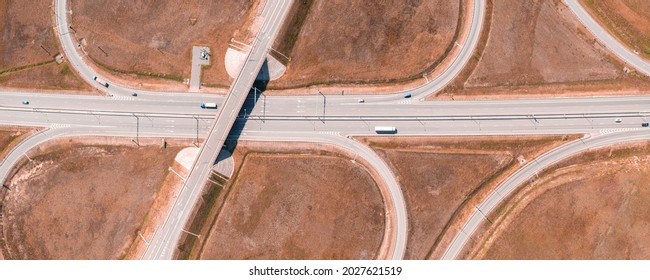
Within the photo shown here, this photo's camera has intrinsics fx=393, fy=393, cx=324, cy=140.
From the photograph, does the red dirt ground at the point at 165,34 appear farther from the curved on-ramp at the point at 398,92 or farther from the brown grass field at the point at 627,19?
the brown grass field at the point at 627,19

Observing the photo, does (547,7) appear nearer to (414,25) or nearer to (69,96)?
(414,25)

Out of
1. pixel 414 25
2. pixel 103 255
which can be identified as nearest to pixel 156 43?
pixel 103 255

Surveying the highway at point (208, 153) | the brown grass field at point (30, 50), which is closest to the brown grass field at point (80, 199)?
the highway at point (208, 153)

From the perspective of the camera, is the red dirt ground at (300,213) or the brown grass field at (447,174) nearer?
the red dirt ground at (300,213)

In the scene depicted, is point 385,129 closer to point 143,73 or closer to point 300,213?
point 300,213

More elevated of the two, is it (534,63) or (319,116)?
(534,63)

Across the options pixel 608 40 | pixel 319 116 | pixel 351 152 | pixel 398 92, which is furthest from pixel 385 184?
pixel 608 40
